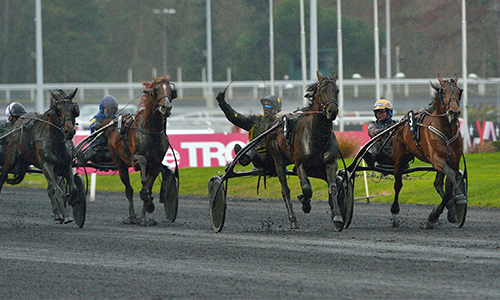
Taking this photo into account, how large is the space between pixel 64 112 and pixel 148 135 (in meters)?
1.15

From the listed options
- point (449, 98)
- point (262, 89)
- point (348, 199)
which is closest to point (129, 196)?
point (348, 199)

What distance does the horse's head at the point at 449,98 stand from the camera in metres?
11.0

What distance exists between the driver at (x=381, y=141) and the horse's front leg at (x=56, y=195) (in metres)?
3.99

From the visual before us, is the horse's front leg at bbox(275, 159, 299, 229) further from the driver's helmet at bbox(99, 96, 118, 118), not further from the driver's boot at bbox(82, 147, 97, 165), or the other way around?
the driver's helmet at bbox(99, 96, 118, 118)

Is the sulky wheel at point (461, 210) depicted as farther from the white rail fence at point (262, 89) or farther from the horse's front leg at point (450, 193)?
the white rail fence at point (262, 89)

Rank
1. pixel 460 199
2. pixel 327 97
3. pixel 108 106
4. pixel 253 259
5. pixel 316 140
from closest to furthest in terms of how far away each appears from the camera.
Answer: pixel 253 259 → pixel 460 199 → pixel 327 97 → pixel 316 140 → pixel 108 106

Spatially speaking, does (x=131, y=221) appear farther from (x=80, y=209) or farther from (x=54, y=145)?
(x=54, y=145)

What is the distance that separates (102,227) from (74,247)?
256 centimetres

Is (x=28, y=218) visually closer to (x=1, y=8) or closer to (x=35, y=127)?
(x=35, y=127)

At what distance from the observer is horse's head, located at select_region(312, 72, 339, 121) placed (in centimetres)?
1083

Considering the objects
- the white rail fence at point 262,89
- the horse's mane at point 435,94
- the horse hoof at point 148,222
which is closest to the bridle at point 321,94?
the horse's mane at point 435,94

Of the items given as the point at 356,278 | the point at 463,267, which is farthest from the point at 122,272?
the point at 463,267

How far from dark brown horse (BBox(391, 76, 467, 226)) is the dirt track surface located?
1.66 ft

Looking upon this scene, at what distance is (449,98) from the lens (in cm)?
1114
